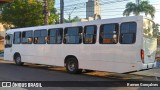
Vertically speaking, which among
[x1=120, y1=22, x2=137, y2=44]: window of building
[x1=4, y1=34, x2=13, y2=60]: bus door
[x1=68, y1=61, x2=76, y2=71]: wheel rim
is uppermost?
[x1=120, y1=22, x2=137, y2=44]: window of building

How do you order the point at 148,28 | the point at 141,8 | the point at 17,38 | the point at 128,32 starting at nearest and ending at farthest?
the point at 128,32
the point at 148,28
the point at 17,38
the point at 141,8

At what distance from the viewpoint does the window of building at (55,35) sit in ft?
56.5

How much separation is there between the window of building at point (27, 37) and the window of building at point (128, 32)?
793cm

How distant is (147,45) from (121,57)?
50.3 inches

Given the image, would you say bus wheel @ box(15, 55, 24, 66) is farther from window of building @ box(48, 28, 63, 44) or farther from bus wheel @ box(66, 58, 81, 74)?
bus wheel @ box(66, 58, 81, 74)

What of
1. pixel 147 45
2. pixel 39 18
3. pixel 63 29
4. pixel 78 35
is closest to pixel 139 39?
pixel 147 45

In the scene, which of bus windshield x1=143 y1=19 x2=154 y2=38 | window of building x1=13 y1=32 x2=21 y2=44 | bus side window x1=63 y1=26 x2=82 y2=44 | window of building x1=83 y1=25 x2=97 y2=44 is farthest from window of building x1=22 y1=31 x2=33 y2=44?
bus windshield x1=143 y1=19 x2=154 y2=38

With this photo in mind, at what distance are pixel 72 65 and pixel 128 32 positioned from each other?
4222 mm

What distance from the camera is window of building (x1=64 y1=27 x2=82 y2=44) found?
628 inches

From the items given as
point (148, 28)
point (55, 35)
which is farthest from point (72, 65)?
point (148, 28)

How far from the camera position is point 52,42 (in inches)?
702

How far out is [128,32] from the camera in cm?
1355

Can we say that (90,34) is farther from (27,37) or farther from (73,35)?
(27,37)

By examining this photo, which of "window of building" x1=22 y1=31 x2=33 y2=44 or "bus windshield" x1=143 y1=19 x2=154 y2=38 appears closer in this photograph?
"bus windshield" x1=143 y1=19 x2=154 y2=38
